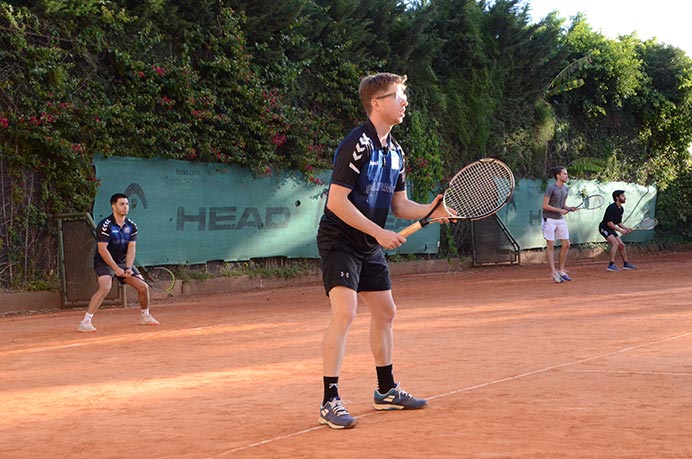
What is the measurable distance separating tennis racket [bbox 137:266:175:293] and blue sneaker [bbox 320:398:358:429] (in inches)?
424

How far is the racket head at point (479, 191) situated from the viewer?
635 cm

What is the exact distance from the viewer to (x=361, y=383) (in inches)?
278

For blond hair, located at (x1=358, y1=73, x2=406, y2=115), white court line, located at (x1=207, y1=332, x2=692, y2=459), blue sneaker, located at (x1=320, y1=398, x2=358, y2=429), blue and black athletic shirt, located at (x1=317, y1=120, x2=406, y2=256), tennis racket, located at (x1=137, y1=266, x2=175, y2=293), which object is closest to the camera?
white court line, located at (x1=207, y1=332, x2=692, y2=459)

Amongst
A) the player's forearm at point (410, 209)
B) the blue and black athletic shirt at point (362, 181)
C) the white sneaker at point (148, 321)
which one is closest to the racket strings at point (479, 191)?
the player's forearm at point (410, 209)

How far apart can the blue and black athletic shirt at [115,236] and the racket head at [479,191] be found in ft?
20.8

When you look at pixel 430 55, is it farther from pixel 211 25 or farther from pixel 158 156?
pixel 158 156

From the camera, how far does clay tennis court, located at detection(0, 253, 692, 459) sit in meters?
5.00

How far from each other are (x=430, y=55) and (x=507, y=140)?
3982 mm

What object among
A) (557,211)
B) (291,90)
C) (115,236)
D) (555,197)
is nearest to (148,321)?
(115,236)

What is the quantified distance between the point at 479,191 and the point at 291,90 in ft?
43.0

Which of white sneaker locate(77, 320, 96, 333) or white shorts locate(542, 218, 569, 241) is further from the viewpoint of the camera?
white shorts locate(542, 218, 569, 241)

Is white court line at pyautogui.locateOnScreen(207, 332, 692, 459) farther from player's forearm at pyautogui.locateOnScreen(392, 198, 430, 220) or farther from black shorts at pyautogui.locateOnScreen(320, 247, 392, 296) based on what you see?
player's forearm at pyautogui.locateOnScreen(392, 198, 430, 220)

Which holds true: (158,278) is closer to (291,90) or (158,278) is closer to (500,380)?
(291,90)

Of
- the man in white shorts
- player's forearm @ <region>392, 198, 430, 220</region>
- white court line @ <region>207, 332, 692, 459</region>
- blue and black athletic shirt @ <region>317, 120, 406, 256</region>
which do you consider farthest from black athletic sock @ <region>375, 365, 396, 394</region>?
the man in white shorts
